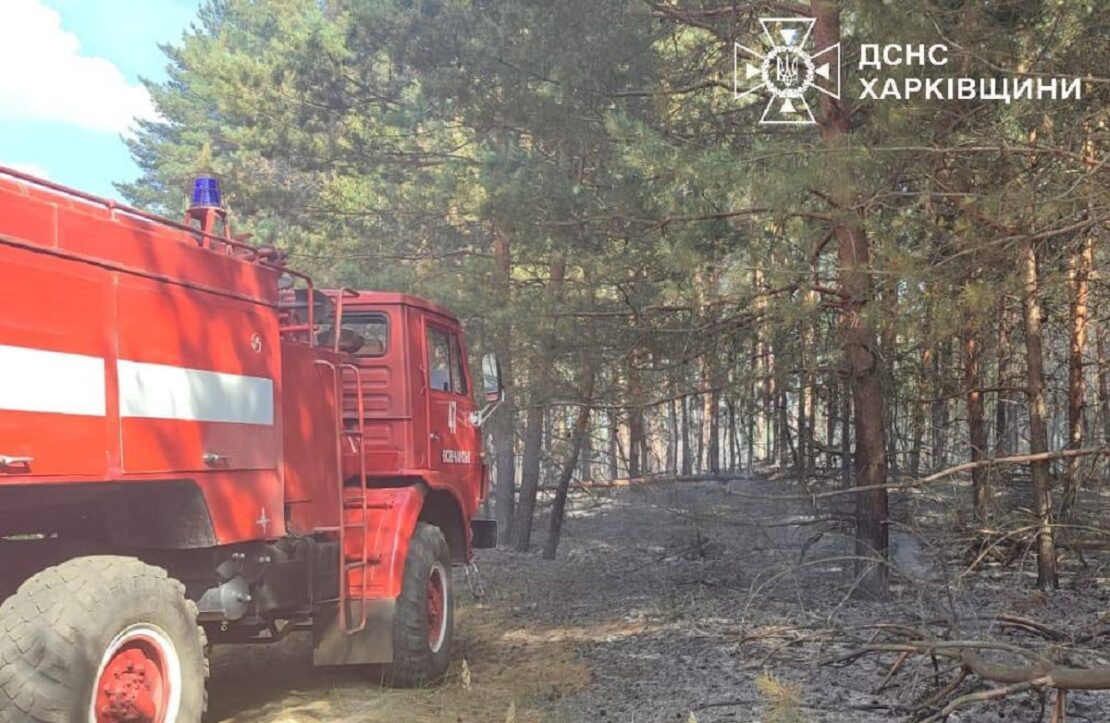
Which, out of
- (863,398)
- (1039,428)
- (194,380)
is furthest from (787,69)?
(194,380)

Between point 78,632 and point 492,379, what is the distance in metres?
4.35

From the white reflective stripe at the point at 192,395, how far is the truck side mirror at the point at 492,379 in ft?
8.87

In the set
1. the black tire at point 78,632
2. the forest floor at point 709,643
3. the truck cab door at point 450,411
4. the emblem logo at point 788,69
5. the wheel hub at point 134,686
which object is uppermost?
the emblem logo at point 788,69

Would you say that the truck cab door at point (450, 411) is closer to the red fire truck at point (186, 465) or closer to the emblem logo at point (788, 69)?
the red fire truck at point (186, 465)

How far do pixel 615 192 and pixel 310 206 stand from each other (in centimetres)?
766

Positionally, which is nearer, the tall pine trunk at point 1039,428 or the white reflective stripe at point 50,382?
the white reflective stripe at point 50,382

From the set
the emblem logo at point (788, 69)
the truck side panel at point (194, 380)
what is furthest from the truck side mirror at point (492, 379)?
the emblem logo at point (788, 69)

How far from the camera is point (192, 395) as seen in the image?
170 inches

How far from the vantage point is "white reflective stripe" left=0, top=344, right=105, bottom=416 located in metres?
3.31

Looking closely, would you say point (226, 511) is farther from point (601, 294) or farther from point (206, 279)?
point (601, 294)

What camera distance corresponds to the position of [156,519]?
4.35 m

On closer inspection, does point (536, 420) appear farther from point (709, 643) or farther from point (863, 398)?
point (709, 643)

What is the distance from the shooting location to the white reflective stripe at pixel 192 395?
3.93m

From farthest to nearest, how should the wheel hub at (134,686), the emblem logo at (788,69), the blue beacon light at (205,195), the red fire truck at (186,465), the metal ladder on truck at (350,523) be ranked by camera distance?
the emblem logo at (788,69) < the metal ladder on truck at (350,523) < the blue beacon light at (205,195) < the wheel hub at (134,686) < the red fire truck at (186,465)
